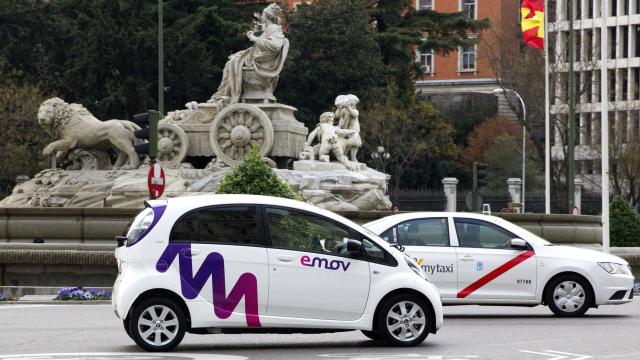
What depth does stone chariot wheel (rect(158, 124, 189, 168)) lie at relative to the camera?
113ft

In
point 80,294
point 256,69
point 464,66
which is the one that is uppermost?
point 464,66

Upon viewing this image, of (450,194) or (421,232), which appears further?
(450,194)

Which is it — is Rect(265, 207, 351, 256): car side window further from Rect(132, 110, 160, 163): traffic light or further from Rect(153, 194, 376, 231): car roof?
Rect(132, 110, 160, 163): traffic light

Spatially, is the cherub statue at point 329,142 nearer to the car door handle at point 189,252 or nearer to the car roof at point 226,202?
the car roof at point 226,202

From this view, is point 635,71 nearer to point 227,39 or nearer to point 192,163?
point 227,39

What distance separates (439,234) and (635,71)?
80843 mm

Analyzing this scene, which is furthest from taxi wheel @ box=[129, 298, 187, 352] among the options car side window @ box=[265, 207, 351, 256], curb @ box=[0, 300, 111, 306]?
curb @ box=[0, 300, 111, 306]

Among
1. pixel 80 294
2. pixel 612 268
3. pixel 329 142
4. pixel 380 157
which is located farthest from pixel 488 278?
pixel 380 157

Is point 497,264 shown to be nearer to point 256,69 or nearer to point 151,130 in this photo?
point 151,130

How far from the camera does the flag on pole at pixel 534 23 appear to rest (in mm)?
49625

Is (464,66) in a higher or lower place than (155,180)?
higher

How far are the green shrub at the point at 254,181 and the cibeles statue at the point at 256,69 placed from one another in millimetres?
7212

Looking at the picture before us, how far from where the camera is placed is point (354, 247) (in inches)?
572

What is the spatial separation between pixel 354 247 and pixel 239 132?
19.8m
